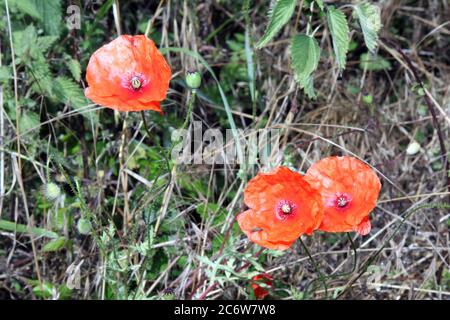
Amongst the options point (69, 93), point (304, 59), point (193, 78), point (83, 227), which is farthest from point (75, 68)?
point (304, 59)

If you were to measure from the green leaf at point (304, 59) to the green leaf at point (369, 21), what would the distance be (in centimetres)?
12

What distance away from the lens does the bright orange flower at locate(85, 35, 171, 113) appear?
5.09 ft

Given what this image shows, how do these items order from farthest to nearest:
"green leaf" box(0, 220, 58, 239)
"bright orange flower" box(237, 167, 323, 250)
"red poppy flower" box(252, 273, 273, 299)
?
"green leaf" box(0, 220, 58, 239)
"red poppy flower" box(252, 273, 273, 299)
"bright orange flower" box(237, 167, 323, 250)

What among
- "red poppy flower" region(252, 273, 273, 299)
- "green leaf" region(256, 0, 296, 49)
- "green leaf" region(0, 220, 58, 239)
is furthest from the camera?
"green leaf" region(0, 220, 58, 239)

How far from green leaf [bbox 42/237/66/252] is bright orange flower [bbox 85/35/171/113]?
1.83 feet

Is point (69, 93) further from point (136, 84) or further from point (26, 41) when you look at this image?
point (136, 84)

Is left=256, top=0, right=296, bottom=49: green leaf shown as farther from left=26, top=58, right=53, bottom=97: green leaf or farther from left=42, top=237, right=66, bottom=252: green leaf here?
left=42, top=237, right=66, bottom=252: green leaf

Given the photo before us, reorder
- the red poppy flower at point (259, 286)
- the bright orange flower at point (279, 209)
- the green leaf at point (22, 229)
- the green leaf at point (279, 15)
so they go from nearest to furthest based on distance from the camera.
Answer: the bright orange flower at point (279, 209), the green leaf at point (279, 15), the red poppy flower at point (259, 286), the green leaf at point (22, 229)

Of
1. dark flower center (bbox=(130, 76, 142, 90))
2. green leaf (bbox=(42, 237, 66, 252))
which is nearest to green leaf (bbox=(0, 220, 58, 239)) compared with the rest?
green leaf (bbox=(42, 237, 66, 252))

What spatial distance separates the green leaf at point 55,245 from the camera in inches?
78.0

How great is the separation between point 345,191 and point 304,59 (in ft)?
1.10

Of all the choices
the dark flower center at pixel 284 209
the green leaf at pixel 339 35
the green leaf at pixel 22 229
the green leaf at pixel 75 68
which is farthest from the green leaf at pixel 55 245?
the green leaf at pixel 339 35

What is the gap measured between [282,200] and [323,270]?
20.7 inches

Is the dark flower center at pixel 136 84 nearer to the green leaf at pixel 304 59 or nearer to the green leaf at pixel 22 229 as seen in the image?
the green leaf at pixel 304 59
